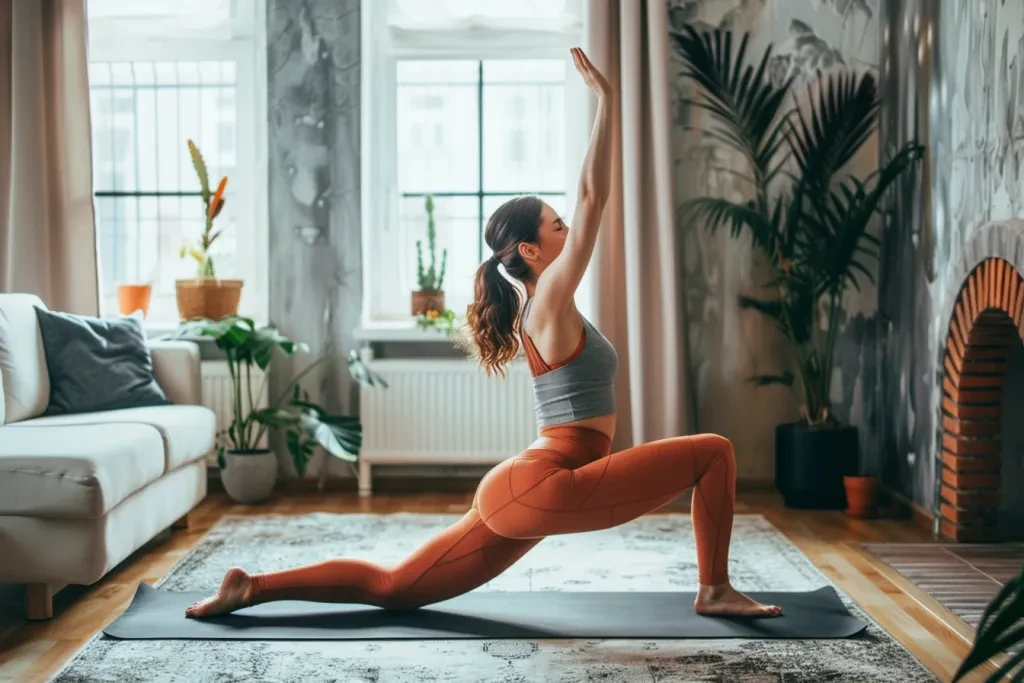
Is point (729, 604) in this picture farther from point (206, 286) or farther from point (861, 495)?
point (206, 286)

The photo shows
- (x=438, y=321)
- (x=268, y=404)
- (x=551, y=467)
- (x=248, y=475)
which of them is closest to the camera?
(x=551, y=467)

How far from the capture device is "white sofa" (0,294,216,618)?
2807 millimetres

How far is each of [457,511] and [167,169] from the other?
220cm

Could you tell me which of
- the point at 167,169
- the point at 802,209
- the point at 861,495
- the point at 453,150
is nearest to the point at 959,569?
the point at 861,495

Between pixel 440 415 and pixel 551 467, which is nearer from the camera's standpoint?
pixel 551 467

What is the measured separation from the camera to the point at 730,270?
486 centimetres

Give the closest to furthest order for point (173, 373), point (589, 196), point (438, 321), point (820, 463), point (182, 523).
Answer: point (589, 196), point (182, 523), point (173, 373), point (820, 463), point (438, 321)

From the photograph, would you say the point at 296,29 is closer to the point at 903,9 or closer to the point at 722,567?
the point at 903,9

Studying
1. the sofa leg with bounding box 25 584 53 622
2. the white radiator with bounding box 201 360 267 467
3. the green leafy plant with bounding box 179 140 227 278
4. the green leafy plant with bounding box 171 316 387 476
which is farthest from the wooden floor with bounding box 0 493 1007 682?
the green leafy plant with bounding box 179 140 227 278

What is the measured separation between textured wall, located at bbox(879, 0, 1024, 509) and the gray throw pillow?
112 inches

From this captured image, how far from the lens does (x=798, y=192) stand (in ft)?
14.7

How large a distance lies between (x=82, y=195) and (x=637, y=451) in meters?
3.21

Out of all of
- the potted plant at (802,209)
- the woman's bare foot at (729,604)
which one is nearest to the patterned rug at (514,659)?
the woman's bare foot at (729,604)

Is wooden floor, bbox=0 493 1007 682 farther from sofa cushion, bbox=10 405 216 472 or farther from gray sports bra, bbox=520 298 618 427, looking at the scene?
gray sports bra, bbox=520 298 618 427
